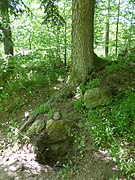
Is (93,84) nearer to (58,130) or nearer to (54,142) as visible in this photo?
(58,130)

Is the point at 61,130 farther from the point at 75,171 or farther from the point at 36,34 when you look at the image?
the point at 36,34

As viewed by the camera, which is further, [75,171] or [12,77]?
[12,77]

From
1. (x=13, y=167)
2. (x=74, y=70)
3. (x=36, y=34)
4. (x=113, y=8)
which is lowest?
(x=13, y=167)

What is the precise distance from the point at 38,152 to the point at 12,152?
2.00ft

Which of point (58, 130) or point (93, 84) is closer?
point (58, 130)

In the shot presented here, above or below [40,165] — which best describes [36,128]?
above

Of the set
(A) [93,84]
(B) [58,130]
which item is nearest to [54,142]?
(B) [58,130]

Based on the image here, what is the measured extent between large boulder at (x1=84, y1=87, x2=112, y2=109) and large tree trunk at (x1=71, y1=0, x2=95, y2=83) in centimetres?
61

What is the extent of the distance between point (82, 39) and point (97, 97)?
59.3 inches

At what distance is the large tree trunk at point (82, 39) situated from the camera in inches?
197

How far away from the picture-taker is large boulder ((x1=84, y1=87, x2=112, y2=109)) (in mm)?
4695

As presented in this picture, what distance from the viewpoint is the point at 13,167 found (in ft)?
13.1

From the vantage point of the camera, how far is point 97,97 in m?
4.74

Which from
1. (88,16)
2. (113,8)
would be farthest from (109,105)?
(113,8)
